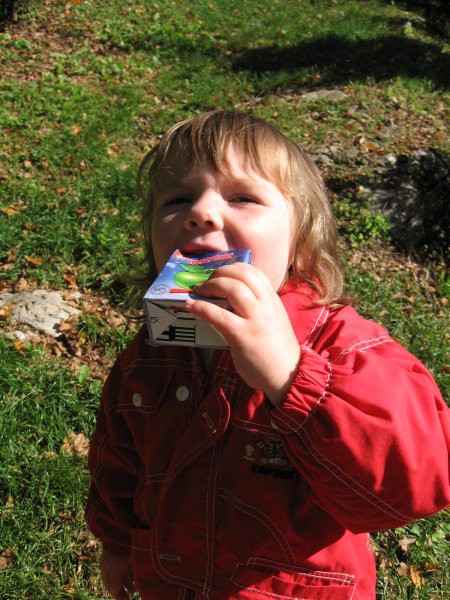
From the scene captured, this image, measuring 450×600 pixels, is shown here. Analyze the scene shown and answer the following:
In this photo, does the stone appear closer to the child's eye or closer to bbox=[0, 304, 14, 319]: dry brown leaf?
bbox=[0, 304, 14, 319]: dry brown leaf

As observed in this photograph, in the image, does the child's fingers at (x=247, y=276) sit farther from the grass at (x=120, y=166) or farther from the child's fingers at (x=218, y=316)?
the grass at (x=120, y=166)

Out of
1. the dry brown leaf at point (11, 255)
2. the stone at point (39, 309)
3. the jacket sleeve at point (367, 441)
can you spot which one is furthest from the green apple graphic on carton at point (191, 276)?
the dry brown leaf at point (11, 255)

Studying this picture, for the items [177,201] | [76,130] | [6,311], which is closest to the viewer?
[177,201]

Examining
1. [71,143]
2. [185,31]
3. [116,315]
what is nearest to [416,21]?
[185,31]

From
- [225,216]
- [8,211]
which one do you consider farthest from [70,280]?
[225,216]

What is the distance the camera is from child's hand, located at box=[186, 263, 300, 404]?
1156 millimetres

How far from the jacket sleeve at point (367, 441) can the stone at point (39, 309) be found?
9.68ft

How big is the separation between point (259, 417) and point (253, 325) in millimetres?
409

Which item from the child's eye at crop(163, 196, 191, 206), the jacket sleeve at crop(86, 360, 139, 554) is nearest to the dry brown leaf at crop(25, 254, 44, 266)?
the jacket sleeve at crop(86, 360, 139, 554)

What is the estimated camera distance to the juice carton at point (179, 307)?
120 centimetres

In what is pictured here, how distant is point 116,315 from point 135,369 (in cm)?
230

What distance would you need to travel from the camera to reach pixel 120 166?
5477mm

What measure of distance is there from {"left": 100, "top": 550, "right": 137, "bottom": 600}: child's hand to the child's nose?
135cm

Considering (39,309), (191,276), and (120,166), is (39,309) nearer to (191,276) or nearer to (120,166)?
(120,166)
